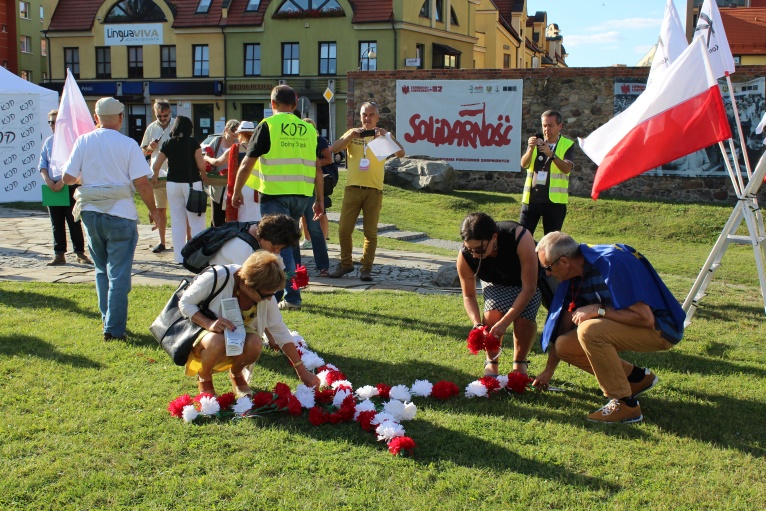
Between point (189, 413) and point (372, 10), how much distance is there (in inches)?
1490

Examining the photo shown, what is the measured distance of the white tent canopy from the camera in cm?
1577

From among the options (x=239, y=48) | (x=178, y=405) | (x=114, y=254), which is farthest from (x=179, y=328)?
(x=239, y=48)

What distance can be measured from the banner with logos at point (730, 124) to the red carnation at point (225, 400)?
45.4 ft

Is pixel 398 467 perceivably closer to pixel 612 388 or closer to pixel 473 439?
pixel 473 439

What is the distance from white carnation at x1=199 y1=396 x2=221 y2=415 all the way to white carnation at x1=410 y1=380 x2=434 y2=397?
1212mm

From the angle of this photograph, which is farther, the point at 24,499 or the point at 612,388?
the point at 612,388

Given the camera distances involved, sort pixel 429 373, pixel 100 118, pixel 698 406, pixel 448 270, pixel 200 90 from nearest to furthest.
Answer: pixel 698 406
pixel 429 373
pixel 100 118
pixel 448 270
pixel 200 90

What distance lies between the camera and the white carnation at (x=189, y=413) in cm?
423

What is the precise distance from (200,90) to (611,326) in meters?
40.8

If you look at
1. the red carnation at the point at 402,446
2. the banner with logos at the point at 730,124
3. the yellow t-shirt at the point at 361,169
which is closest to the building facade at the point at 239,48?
the banner with logos at the point at 730,124

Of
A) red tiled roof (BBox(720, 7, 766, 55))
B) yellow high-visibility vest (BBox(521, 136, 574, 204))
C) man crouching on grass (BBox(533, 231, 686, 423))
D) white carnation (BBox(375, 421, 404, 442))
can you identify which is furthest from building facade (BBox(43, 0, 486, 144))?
white carnation (BBox(375, 421, 404, 442))

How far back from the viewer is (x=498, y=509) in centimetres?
337

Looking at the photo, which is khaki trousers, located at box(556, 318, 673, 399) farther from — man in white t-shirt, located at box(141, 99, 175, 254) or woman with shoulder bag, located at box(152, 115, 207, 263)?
man in white t-shirt, located at box(141, 99, 175, 254)

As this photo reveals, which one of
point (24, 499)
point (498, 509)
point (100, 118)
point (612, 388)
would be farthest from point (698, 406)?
point (100, 118)
